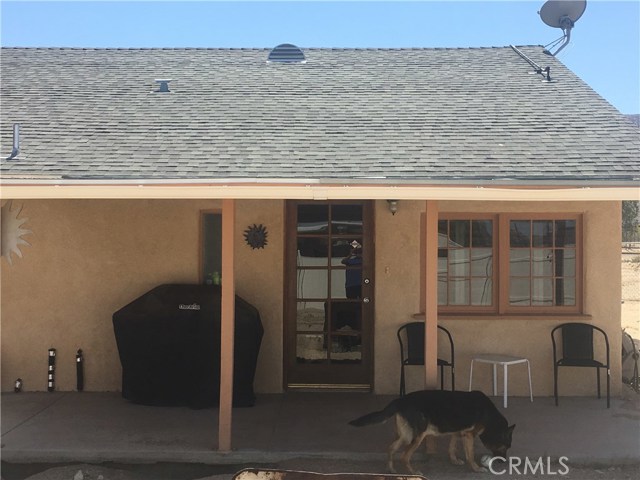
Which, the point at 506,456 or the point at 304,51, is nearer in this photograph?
the point at 506,456

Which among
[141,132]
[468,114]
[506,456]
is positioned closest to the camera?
[506,456]

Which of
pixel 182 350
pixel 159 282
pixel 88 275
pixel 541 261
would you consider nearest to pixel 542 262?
pixel 541 261

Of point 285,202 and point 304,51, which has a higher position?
point 304,51

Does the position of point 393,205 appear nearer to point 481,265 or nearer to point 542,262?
point 481,265

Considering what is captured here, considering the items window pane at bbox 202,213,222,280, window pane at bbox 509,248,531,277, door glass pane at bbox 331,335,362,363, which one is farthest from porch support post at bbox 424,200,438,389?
window pane at bbox 202,213,222,280

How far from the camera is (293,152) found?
5.53 m

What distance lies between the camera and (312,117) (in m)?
6.64

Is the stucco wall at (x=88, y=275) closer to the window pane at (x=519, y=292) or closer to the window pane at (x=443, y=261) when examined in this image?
the window pane at (x=443, y=261)

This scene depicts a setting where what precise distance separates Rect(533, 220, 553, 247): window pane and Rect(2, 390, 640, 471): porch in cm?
182

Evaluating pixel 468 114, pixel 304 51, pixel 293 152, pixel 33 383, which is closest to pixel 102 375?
pixel 33 383

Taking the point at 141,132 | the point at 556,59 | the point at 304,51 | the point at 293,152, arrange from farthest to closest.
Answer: the point at 304,51, the point at 556,59, the point at 141,132, the point at 293,152

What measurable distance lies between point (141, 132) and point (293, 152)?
1.78 m

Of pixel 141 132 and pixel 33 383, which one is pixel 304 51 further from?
pixel 33 383

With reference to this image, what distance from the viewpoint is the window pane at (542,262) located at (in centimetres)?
705
